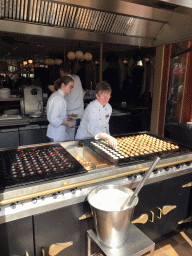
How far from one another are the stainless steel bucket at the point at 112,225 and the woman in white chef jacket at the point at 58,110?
5.80ft

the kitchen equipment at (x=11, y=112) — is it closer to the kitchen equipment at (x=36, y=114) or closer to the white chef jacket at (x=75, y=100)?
the kitchen equipment at (x=36, y=114)

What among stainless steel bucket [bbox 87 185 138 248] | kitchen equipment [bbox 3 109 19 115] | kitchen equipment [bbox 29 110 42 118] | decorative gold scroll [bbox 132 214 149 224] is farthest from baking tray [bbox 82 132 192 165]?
kitchen equipment [bbox 3 109 19 115]

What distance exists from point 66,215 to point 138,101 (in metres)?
5.06

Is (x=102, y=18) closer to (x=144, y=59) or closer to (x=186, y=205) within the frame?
(x=186, y=205)

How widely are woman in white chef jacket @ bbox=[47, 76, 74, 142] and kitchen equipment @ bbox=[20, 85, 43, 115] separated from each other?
1311mm

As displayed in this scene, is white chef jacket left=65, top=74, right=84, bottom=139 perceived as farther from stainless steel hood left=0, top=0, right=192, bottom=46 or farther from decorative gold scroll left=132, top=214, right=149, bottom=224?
decorative gold scroll left=132, top=214, right=149, bottom=224

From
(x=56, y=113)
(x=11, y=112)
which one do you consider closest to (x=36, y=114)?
(x=11, y=112)

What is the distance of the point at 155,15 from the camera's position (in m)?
2.63

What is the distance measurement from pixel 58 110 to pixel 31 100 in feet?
5.37

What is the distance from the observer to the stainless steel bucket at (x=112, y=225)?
1344 millimetres

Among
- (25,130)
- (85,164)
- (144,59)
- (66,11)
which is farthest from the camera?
(144,59)

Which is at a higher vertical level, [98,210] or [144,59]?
[144,59]

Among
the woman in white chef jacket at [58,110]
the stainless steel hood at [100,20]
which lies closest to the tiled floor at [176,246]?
the woman in white chef jacket at [58,110]

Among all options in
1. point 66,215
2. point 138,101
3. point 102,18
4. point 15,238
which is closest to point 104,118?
point 102,18
